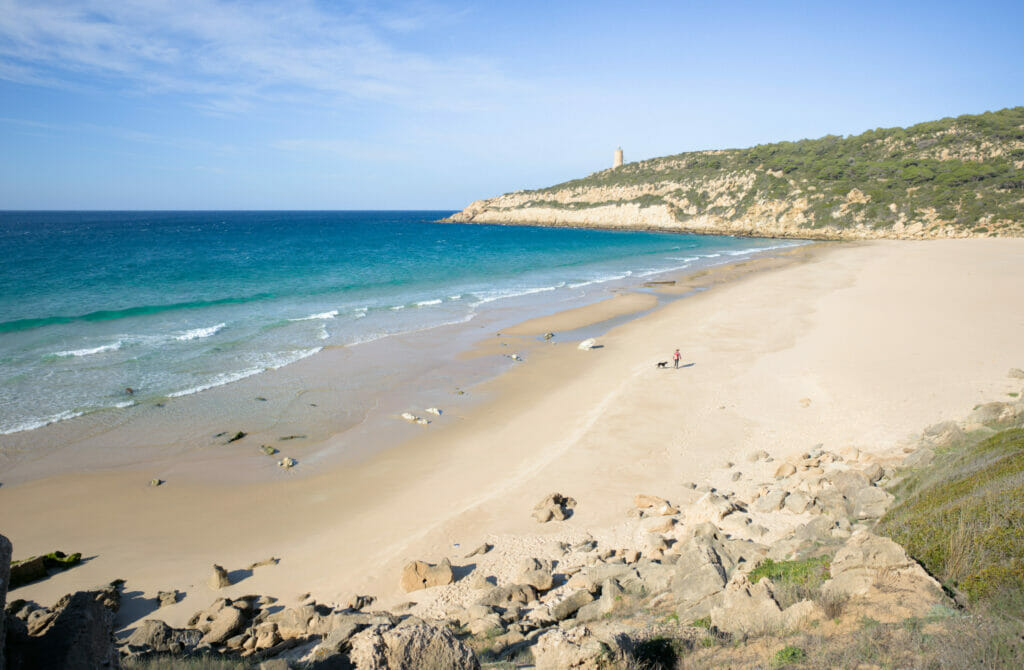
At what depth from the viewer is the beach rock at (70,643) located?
3.94 m

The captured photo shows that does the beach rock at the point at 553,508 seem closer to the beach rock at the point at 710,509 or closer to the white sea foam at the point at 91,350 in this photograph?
the beach rock at the point at 710,509

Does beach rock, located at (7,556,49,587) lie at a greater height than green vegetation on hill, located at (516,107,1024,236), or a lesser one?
lesser

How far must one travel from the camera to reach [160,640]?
6.35 meters

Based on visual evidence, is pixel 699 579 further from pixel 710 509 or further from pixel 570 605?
pixel 710 509

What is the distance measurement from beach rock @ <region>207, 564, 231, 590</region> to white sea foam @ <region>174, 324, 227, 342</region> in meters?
16.9

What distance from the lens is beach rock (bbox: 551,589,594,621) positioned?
6.77 metres

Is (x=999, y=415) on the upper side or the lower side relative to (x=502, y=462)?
upper

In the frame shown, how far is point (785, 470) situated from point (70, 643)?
34.8 ft

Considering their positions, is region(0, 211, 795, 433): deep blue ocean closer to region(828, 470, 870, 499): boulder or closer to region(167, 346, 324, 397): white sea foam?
region(167, 346, 324, 397): white sea foam

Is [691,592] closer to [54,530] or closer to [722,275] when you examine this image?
[54,530]

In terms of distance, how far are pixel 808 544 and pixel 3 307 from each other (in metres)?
36.0

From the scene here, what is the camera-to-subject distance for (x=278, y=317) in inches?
1088

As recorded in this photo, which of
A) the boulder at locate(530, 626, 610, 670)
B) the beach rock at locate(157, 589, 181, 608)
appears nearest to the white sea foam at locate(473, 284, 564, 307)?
the beach rock at locate(157, 589, 181, 608)

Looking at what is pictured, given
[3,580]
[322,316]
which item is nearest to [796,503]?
[3,580]
